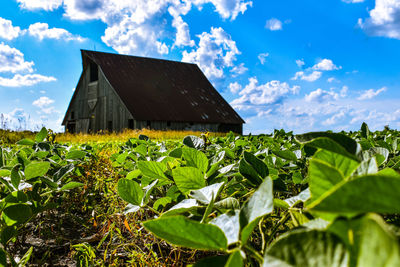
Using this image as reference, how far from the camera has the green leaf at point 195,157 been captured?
747mm

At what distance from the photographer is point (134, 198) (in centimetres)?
75

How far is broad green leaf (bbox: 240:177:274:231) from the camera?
354 mm

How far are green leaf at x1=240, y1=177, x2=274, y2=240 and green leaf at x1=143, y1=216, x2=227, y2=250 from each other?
46 mm

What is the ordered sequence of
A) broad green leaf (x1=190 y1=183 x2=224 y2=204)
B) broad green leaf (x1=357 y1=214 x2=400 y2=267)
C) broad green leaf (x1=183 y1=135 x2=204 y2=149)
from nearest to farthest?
Result: broad green leaf (x1=357 y1=214 x2=400 y2=267), broad green leaf (x1=190 y1=183 x2=224 y2=204), broad green leaf (x1=183 y1=135 x2=204 y2=149)

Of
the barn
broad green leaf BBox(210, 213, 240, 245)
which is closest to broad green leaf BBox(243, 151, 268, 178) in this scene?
broad green leaf BBox(210, 213, 240, 245)

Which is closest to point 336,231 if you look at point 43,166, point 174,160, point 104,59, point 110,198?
point 174,160

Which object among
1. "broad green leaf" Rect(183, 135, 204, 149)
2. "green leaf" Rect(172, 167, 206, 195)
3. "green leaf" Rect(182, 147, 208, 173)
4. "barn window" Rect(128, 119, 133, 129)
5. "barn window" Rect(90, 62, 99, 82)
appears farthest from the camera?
"barn window" Rect(90, 62, 99, 82)

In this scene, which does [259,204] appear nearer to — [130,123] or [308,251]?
[308,251]

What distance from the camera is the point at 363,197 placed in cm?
23

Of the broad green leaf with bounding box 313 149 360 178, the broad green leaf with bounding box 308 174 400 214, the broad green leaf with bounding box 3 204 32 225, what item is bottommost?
the broad green leaf with bounding box 3 204 32 225

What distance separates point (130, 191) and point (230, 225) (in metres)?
0.40

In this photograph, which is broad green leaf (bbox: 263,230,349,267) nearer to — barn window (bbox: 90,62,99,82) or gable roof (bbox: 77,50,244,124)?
gable roof (bbox: 77,50,244,124)

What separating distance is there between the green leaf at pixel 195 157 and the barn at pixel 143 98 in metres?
17.1

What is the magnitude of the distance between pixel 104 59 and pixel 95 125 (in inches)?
192
